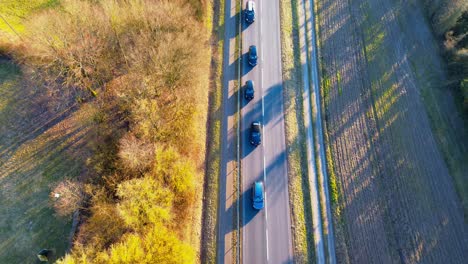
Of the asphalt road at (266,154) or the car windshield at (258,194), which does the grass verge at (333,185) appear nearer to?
the asphalt road at (266,154)

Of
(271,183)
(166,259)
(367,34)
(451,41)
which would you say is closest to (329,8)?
(367,34)

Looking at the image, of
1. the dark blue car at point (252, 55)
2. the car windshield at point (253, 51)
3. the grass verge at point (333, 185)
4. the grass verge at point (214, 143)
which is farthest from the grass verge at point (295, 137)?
the grass verge at point (214, 143)

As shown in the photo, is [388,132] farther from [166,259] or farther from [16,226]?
[16,226]

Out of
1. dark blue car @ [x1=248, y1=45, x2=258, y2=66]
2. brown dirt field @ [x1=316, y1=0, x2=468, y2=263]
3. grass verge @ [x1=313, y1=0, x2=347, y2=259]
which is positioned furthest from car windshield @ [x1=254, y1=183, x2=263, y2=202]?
dark blue car @ [x1=248, y1=45, x2=258, y2=66]

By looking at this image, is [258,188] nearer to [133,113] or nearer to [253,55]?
[133,113]

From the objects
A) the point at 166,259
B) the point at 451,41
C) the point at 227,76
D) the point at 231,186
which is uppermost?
the point at 451,41

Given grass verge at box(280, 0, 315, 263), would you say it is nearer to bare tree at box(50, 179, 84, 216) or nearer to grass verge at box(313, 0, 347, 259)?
grass verge at box(313, 0, 347, 259)
